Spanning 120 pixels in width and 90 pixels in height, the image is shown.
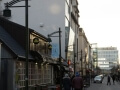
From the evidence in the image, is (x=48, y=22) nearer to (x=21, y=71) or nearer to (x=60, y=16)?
(x=60, y=16)

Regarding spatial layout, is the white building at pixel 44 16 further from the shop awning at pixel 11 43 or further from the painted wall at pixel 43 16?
the shop awning at pixel 11 43

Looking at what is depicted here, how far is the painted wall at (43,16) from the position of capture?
59.5m

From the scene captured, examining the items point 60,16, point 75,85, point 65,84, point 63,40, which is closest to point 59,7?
point 60,16

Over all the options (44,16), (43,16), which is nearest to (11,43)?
(43,16)

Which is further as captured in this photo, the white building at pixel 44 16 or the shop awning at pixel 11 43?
the white building at pixel 44 16

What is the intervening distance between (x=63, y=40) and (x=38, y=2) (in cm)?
767

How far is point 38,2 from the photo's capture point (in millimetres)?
60219

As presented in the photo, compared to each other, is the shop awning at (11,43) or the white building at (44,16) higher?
the white building at (44,16)

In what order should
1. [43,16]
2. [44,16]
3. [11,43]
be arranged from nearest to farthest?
1. [11,43]
2. [43,16]
3. [44,16]

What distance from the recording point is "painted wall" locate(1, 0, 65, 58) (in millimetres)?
59469

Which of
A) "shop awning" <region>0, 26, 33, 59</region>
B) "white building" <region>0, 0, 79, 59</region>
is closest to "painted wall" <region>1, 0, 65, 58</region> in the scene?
"white building" <region>0, 0, 79, 59</region>

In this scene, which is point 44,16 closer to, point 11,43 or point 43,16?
point 43,16

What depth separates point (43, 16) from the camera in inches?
2360

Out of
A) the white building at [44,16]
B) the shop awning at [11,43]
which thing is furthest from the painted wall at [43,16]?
the shop awning at [11,43]
